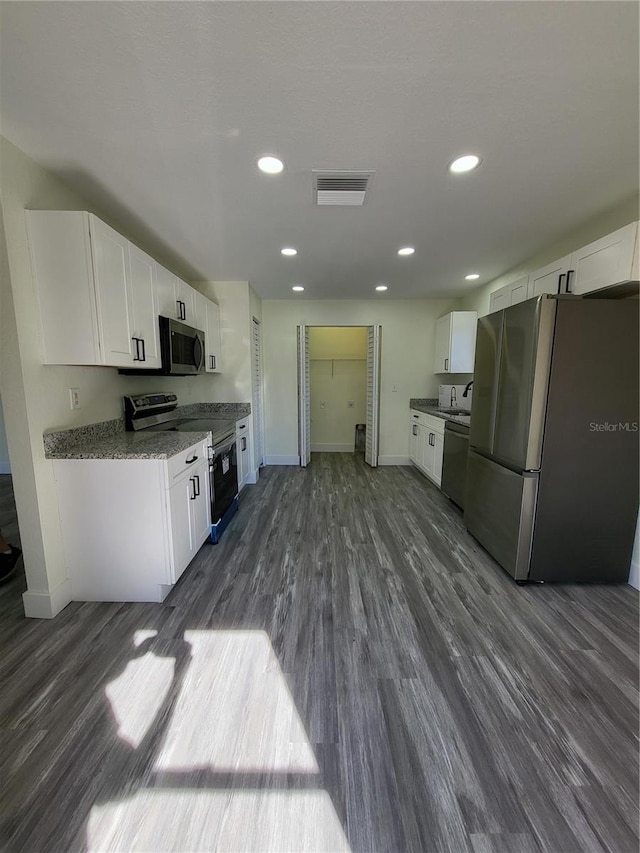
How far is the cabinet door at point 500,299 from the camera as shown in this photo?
3.08 m

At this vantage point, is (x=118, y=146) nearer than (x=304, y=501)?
Yes

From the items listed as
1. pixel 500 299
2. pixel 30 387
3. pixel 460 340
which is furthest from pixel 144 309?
pixel 460 340

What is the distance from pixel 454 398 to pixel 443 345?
78cm

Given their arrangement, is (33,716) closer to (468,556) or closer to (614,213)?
(468,556)

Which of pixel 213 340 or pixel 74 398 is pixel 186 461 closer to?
pixel 74 398

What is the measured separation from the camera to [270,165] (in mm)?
1730

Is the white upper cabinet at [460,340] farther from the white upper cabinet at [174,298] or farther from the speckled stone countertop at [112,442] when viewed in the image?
the speckled stone countertop at [112,442]

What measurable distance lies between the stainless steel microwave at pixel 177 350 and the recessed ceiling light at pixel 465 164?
7.25ft

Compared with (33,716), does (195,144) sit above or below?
above

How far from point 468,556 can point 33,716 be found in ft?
8.80

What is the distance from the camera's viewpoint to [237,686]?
1.45 m

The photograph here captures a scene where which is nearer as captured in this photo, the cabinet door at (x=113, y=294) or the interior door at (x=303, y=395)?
the cabinet door at (x=113, y=294)

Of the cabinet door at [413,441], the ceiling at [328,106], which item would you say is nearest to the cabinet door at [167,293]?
the ceiling at [328,106]

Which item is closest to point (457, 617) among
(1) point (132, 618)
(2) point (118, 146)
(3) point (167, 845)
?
(3) point (167, 845)
